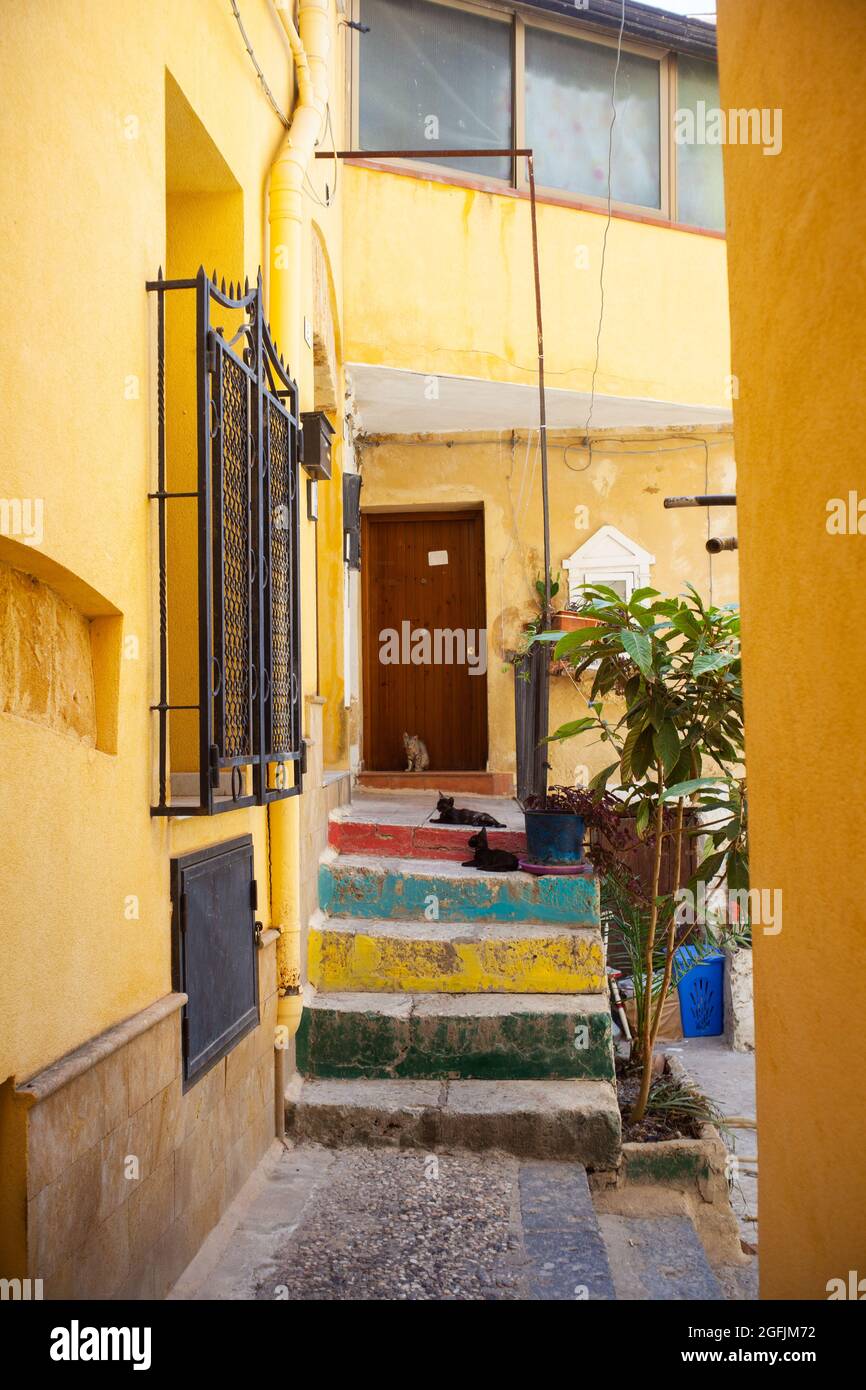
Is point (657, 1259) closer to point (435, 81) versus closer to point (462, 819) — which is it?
point (462, 819)

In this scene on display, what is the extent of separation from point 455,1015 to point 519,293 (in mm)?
5188

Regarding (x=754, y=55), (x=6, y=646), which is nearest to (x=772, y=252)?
(x=754, y=55)

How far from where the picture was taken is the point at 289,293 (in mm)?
4668

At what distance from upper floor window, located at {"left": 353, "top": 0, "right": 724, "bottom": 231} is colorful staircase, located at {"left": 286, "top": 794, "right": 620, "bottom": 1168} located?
5.26 m

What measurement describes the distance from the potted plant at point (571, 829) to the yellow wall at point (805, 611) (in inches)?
108

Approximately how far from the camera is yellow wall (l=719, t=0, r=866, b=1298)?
6.39 feet

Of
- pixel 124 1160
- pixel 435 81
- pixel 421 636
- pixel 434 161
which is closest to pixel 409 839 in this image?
pixel 124 1160

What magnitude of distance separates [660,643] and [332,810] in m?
2.34

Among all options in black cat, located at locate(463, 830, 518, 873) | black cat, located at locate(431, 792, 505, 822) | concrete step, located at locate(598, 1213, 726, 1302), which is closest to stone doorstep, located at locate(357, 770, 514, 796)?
black cat, located at locate(431, 792, 505, 822)

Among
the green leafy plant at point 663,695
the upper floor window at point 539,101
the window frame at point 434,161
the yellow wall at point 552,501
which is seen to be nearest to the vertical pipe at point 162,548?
the green leafy plant at point 663,695

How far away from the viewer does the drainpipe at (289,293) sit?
14.5 feet

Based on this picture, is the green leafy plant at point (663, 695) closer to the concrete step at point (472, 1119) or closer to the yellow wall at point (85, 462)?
the concrete step at point (472, 1119)

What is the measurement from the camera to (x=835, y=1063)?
6.66 feet
